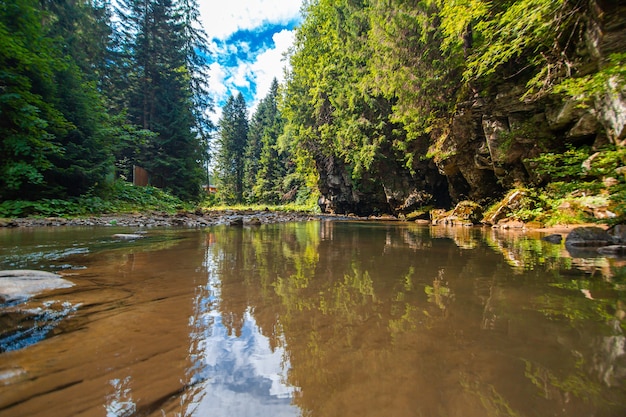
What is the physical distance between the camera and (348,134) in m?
17.9

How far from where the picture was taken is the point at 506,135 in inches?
378

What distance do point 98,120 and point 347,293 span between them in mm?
14592

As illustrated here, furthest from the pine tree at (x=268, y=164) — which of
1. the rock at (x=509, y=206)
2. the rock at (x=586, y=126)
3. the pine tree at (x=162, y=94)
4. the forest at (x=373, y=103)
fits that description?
the rock at (x=586, y=126)

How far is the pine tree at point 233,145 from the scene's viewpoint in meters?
49.3

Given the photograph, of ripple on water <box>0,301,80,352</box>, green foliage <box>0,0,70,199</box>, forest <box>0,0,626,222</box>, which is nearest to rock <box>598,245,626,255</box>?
forest <box>0,0,626,222</box>

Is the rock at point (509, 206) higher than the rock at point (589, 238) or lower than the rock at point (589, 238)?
higher

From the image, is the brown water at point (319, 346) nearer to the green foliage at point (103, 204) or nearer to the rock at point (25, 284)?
the rock at point (25, 284)

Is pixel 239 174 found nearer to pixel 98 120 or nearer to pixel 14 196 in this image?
pixel 98 120

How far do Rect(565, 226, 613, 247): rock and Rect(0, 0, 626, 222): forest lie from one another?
1.29ft

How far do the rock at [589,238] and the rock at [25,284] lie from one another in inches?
264

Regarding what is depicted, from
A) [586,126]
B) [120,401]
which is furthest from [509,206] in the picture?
[120,401]

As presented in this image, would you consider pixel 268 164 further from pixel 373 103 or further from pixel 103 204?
pixel 103 204

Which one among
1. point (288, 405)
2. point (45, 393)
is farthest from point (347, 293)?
point (45, 393)

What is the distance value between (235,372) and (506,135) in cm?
1112
